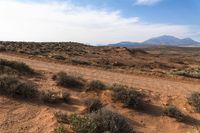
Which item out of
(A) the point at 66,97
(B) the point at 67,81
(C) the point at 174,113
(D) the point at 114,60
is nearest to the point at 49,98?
(A) the point at 66,97

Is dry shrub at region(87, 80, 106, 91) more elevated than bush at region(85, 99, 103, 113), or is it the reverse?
dry shrub at region(87, 80, 106, 91)

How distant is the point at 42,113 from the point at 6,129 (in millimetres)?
1557

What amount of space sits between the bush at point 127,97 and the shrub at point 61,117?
3.01 m

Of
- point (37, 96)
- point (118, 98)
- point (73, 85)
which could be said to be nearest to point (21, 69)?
point (73, 85)

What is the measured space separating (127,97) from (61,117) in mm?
3409

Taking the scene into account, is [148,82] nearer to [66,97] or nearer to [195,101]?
[195,101]

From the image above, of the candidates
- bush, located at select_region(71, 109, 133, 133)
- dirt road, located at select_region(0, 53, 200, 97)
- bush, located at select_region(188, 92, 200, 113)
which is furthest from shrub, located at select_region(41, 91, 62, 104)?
bush, located at select_region(188, 92, 200, 113)

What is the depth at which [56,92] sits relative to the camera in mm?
12117

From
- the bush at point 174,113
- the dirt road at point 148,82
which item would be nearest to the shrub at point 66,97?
the bush at point 174,113

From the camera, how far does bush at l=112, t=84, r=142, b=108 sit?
39.3ft

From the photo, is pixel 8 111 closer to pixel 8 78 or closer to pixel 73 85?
pixel 8 78

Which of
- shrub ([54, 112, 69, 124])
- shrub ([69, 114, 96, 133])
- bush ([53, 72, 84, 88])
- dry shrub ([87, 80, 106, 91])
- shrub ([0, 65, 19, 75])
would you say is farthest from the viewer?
shrub ([0, 65, 19, 75])

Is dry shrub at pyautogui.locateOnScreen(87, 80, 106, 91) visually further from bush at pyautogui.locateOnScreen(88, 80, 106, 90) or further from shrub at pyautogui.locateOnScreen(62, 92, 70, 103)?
shrub at pyautogui.locateOnScreen(62, 92, 70, 103)

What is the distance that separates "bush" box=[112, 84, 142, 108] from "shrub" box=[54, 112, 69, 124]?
9.88 ft
